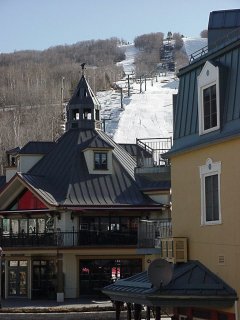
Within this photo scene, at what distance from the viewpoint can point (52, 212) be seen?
44906mm

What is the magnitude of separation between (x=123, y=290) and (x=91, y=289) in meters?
25.5

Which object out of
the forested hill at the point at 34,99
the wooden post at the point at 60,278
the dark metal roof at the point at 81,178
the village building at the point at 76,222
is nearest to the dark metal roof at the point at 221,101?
the village building at the point at 76,222

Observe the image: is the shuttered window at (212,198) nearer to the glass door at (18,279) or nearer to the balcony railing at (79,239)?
the balcony railing at (79,239)

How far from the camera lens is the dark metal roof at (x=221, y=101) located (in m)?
18.2

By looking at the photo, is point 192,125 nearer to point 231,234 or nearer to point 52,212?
point 231,234

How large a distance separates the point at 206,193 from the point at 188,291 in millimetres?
2894

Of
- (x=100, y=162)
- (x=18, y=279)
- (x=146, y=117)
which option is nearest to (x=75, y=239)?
(x=18, y=279)

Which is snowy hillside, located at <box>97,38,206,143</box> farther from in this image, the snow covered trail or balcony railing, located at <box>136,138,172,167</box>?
balcony railing, located at <box>136,138,172,167</box>

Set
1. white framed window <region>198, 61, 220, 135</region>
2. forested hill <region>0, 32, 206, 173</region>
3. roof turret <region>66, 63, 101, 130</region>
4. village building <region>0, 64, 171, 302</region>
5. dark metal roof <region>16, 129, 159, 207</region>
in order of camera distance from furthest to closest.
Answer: forested hill <region>0, 32, 206, 173</region> < roof turret <region>66, 63, 101, 130</region> < dark metal roof <region>16, 129, 159, 207</region> < village building <region>0, 64, 171, 302</region> < white framed window <region>198, 61, 220, 135</region>

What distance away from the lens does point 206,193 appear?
19469mm

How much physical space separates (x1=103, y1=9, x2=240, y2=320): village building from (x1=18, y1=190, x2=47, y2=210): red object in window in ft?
81.1

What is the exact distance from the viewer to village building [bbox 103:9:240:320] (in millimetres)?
17766

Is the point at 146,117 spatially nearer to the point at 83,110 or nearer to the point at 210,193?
the point at 83,110

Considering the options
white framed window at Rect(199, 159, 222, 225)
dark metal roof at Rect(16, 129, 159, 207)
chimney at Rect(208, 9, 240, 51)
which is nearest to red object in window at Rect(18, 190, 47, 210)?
dark metal roof at Rect(16, 129, 159, 207)
